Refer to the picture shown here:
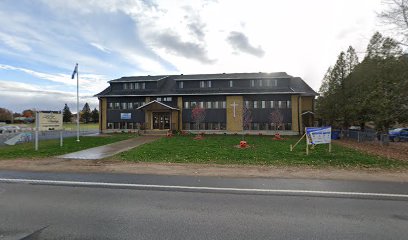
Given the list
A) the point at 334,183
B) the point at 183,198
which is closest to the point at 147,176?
the point at 183,198

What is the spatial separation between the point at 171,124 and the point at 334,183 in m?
30.7

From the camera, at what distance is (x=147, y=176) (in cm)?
984

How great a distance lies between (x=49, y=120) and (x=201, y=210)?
61.1ft

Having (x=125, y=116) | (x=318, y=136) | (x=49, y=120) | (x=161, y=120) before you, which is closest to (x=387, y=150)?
(x=318, y=136)

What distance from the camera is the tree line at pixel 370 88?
62.2 ft

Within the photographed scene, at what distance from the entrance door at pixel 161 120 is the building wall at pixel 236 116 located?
877 centimetres

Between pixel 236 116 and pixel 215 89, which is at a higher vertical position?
pixel 215 89

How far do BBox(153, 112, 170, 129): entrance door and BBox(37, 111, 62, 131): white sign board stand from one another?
60.8 feet

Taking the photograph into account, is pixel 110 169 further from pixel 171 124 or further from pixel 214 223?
pixel 171 124

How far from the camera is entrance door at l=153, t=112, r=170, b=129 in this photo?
39.0 meters

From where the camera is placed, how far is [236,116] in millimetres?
37969

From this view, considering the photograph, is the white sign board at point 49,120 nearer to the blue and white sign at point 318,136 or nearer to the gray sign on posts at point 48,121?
the gray sign on posts at point 48,121

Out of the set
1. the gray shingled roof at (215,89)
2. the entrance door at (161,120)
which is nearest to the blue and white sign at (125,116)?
the gray shingled roof at (215,89)

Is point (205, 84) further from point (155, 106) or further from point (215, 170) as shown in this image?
point (215, 170)
